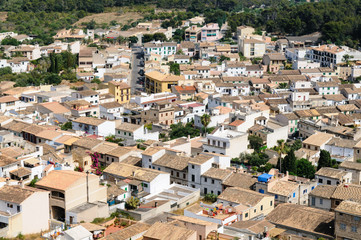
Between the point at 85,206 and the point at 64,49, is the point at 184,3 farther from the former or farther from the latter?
the point at 85,206

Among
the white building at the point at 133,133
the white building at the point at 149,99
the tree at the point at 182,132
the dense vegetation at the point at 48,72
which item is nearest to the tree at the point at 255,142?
the tree at the point at 182,132

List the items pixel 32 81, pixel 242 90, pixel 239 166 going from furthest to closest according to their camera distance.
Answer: pixel 32 81, pixel 242 90, pixel 239 166

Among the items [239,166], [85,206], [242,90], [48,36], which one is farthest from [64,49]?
[85,206]

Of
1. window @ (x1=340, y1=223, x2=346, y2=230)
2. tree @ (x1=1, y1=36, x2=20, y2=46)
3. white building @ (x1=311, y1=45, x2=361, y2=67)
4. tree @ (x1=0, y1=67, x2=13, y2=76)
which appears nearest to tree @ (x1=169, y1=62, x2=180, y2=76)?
white building @ (x1=311, y1=45, x2=361, y2=67)

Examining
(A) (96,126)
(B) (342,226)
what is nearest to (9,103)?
(A) (96,126)

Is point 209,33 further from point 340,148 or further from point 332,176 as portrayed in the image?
point 332,176

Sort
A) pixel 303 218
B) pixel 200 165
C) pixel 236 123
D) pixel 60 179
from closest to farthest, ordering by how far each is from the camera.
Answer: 1. pixel 303 218
2. pixel 60 179
3. pixel 200 165
4. pixel 236 123
